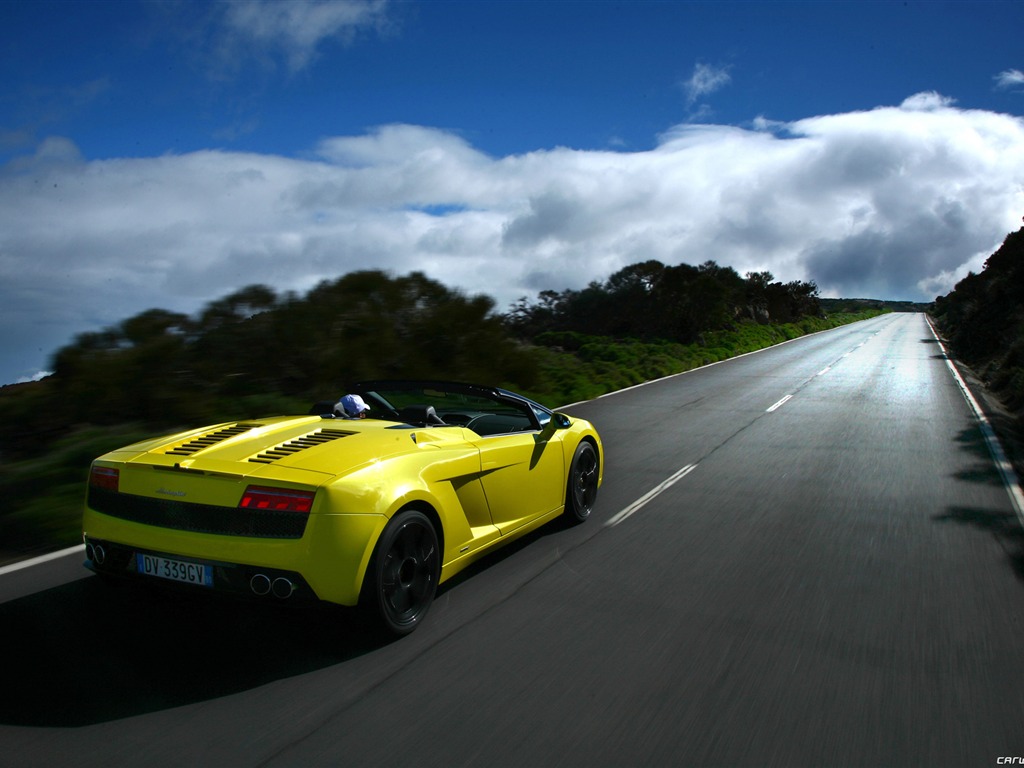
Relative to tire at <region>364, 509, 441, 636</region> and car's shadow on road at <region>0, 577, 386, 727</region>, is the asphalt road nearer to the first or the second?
car's shadow on road at <region>0, 577, 386, 727</region>

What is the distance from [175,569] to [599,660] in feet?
6.76

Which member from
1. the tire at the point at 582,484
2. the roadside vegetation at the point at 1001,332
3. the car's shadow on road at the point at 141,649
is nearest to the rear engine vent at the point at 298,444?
the car's shadow on road at the point at 141,649

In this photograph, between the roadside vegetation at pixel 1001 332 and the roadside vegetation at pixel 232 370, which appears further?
the roadside vegetation at pixel 1001 332

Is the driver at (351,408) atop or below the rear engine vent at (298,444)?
atop

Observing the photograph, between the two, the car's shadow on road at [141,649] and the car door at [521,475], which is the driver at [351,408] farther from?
the car's shadow on road at [141,649]

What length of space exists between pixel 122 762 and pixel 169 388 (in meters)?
7.42

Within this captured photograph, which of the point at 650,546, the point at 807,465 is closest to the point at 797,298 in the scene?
the point at 807,465

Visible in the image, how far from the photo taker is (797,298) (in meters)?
68.1

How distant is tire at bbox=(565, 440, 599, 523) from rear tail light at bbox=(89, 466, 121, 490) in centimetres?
326

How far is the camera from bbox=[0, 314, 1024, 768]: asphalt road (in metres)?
3.01

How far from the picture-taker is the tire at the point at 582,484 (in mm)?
6137

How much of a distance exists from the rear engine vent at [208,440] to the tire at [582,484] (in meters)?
2.58

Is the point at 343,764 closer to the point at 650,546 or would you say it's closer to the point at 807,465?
the point at 650,546

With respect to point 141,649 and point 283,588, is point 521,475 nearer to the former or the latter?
point 283,588
